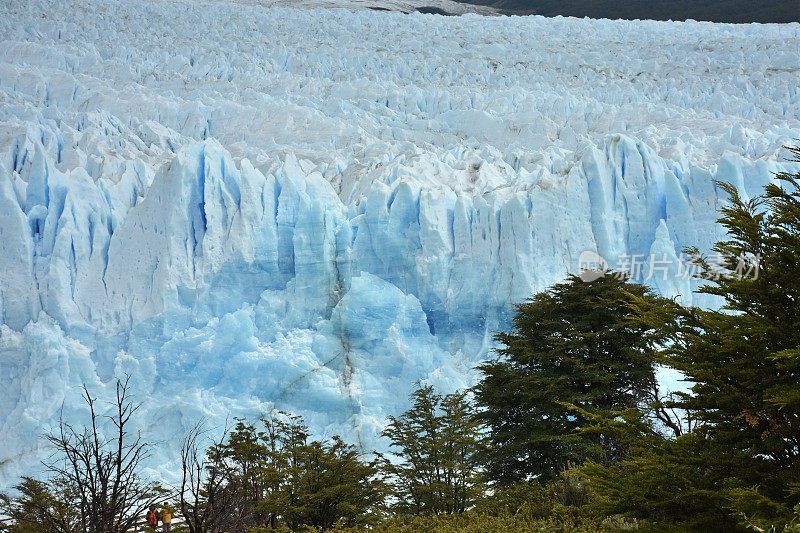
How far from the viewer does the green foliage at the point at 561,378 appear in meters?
12.8

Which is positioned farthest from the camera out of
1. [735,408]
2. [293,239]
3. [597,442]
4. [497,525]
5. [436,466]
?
[293,239]

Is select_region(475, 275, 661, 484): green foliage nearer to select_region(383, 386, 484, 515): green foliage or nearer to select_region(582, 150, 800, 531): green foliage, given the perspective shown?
select_region(383, 386, 484, 515): green foliage

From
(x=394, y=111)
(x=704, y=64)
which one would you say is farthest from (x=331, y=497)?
(x=704, y=64)

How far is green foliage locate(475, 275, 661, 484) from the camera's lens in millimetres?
12773

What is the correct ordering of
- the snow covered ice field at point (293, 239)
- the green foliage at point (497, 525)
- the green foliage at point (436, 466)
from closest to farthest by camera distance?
the green foliage at point (497, 525) < the green foliage at point (436, 466) < the snow covered ice field at point (293, 239)

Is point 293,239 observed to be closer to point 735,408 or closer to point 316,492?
point 316,492

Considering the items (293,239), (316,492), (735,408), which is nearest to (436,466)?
(316,492)

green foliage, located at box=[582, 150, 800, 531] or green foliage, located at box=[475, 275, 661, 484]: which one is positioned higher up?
green foliage, located at box=[475, 275, 661, 484]

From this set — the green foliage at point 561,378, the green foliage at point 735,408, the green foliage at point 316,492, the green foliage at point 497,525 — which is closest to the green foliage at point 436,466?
the green foliage at point 561,378

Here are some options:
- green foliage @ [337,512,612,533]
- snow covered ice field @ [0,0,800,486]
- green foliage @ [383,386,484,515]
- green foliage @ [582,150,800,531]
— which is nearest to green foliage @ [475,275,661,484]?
green foliage @ [383,386,484,515]

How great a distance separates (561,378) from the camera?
12570 mm

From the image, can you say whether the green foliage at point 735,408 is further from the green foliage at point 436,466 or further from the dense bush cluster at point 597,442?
the green foliage at point 436,466

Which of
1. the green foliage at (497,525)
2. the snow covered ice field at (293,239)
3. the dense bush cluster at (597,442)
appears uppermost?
the snow covered ice field at (293,239)

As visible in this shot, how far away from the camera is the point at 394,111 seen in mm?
34594
